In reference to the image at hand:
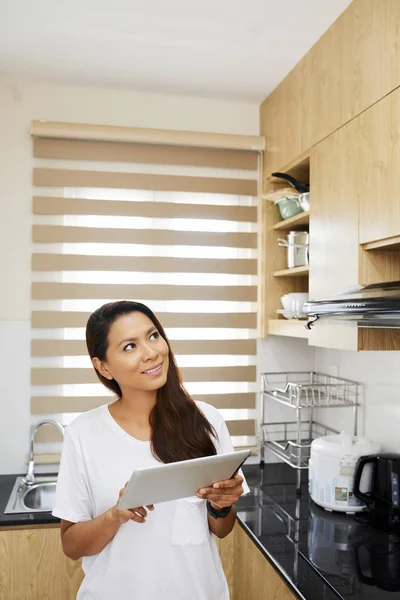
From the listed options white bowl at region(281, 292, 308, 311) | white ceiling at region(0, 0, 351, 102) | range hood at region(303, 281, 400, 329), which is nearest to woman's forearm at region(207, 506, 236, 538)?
range hood at region(303, 281, 400, 329)

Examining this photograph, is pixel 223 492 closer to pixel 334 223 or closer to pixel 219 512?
pixel 219 512

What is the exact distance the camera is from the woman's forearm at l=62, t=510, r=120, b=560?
1340 millimetres

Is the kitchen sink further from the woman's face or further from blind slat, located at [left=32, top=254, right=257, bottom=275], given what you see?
the woman's face

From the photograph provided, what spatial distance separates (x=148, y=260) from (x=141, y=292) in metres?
0.15

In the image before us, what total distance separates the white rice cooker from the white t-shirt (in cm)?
76

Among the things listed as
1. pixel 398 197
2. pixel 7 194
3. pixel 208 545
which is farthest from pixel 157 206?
pixel 208 545

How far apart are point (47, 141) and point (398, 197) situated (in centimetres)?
166

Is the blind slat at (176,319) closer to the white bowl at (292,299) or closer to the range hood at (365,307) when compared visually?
the white bowl at (292,299)

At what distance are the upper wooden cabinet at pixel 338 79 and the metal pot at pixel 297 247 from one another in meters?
0.31

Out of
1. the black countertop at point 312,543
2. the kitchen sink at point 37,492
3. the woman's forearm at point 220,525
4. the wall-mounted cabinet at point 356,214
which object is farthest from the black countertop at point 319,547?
the kitchen sink at point 37,492

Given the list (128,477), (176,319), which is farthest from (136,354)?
(176,319)

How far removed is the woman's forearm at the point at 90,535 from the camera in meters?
1.34

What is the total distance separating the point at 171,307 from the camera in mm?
2771

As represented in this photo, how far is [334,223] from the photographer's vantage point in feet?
6.68
